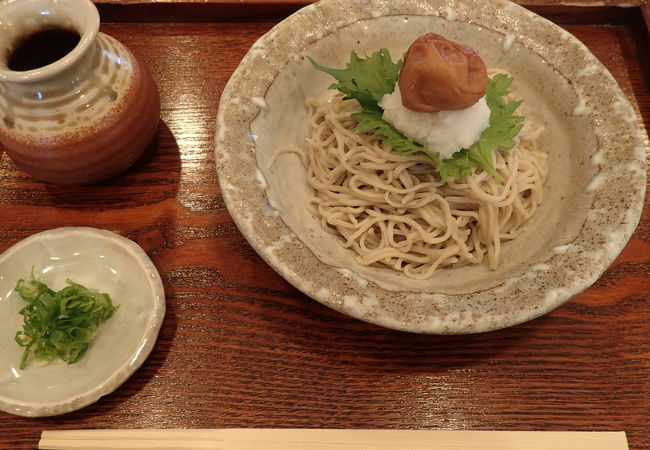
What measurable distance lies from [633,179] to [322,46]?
1.36m

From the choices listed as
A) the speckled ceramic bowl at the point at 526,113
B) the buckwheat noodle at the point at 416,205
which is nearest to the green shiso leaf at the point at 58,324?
the speckled ceramic bowl at the point at 526,113

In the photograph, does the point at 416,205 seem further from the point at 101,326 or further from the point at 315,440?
the point at 101,326

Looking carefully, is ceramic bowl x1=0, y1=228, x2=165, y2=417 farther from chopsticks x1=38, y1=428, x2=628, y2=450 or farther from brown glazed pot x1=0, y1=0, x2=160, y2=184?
brown glazed pot x1=0, y1=0, x2=160, y2=184

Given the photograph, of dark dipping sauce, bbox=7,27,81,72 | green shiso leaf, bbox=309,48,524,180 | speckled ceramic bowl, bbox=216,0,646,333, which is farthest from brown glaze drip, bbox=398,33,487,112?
dark dipping sauce, bbox=7,27,81,72

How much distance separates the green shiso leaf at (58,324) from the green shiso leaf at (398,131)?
1235 millimetres

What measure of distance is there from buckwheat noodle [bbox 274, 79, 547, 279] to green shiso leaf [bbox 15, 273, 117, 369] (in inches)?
37.0

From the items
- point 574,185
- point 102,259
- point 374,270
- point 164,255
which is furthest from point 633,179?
point 102,259

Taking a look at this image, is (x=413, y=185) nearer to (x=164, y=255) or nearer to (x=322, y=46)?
(x=322, y=46)

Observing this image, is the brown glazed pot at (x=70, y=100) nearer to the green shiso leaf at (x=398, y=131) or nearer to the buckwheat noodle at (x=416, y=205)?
the buckwheat noodle at (x=416, y=205)

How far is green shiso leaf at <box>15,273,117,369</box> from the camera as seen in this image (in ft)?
5.60

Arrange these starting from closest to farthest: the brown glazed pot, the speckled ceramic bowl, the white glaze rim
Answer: the speckled ceramic bowl → the white glaze rim → the brown glazed pot

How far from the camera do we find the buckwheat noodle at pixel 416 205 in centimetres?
193

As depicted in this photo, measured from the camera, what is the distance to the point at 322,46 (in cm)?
219

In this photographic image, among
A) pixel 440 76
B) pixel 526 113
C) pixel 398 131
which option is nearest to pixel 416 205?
pixel 398 131
